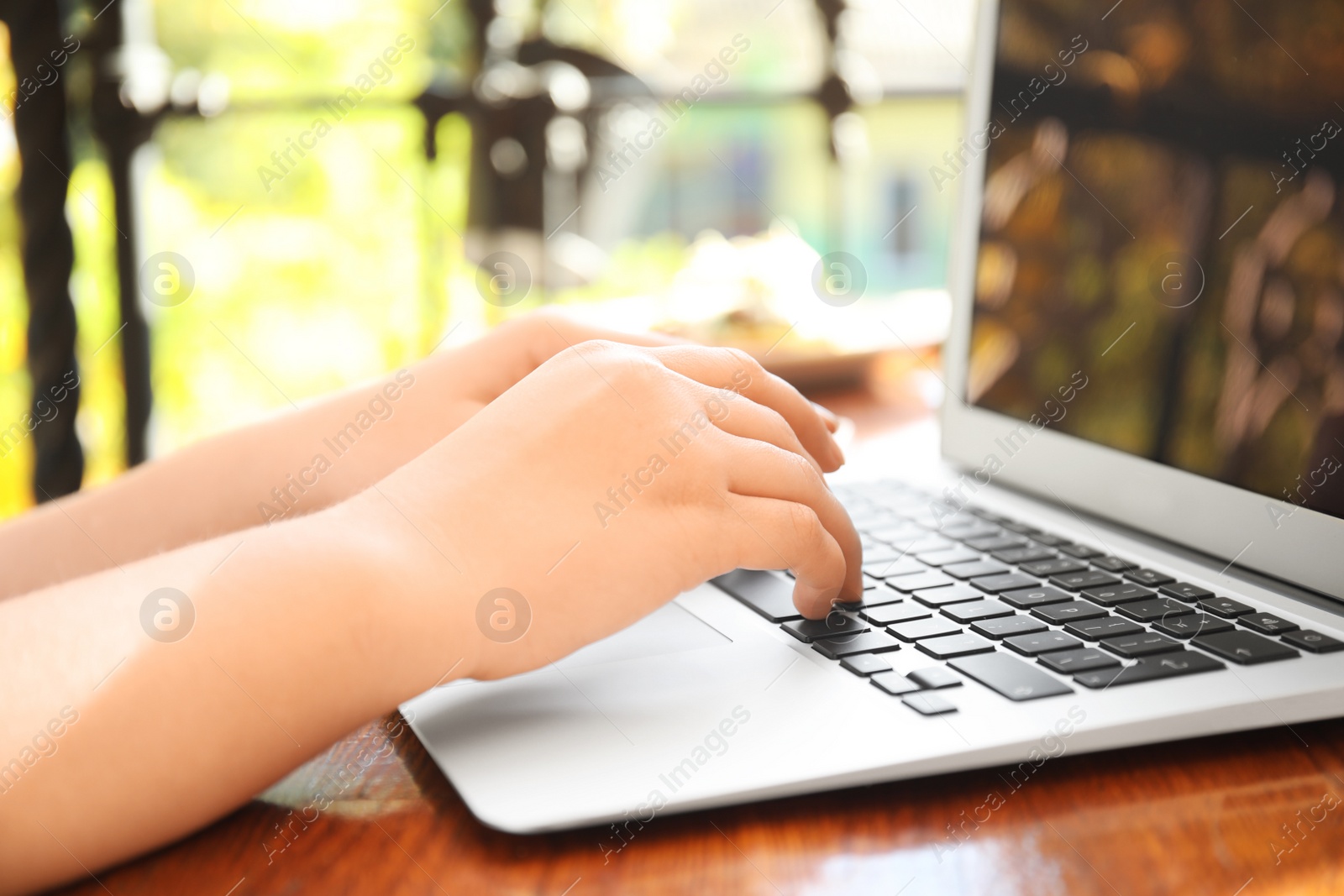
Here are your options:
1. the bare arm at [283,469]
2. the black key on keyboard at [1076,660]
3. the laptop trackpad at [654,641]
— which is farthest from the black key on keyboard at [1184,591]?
the bare arm at [283,469]

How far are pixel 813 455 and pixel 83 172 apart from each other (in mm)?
1739

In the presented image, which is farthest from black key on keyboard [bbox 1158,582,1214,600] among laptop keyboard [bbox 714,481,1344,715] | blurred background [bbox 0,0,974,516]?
blurred background [bbox 0,0,974,516]

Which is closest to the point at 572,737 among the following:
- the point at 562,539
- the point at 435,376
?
the point at 562,539

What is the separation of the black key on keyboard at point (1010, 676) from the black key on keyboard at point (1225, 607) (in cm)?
13

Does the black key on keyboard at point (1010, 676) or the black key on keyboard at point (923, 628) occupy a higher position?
the black key on keyboard at point (1010, 676)

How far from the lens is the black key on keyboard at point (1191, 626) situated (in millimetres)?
500

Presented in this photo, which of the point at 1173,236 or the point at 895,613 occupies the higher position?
the point at 1173,236

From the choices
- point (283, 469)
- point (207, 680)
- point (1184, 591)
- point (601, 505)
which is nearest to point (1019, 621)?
point (1184, 591)

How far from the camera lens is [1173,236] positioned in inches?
26.7

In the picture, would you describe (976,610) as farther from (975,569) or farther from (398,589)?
(398,589)

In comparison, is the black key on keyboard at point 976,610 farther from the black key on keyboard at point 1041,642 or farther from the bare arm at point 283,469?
the bare arm at point 283,469

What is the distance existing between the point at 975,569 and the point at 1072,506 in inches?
7.9

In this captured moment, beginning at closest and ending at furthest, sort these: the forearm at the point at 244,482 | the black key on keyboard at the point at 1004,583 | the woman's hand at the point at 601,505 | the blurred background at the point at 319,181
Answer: the woman's hand at the point at 601,505 < the black key on keyboard at the point at 1004,583 < the forearm at the point at 244,482 < the blurred background at the point at 319,181

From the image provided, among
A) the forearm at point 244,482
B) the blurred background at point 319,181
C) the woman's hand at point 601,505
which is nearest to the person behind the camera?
the woman's hand at point 601,505
